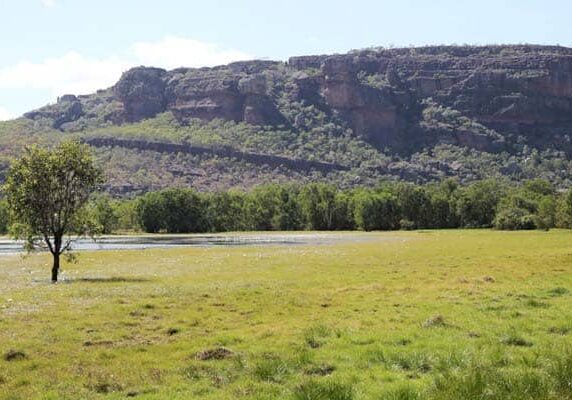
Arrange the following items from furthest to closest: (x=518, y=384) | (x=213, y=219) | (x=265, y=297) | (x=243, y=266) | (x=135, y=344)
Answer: (x=213, y=219) → (x=243, y=266) → (x=265, y=297) → (x=135, y=344) → (x=518, y=384)

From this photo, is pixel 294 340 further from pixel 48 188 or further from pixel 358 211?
pixel 358 211

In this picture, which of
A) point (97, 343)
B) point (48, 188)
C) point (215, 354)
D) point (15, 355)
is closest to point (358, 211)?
point (48, 188)

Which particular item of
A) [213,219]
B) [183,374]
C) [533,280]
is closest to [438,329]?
[183,374]

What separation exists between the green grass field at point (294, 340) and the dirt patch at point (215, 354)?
0.04 metres

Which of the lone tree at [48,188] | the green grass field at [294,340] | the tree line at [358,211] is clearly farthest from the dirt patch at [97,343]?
the tree line at [358,211]

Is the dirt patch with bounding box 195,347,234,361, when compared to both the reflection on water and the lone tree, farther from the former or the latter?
the reflection on water

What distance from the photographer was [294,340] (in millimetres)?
19094

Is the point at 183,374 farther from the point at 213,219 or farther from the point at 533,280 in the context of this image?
the point at 213,219

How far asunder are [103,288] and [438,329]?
21.1 m

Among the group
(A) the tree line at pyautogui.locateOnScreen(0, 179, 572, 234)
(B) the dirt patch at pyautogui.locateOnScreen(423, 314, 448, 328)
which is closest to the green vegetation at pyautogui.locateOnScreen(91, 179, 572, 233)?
(A) the tree line at pyautogui.locateOnScreen(0, 179, 572, 234)

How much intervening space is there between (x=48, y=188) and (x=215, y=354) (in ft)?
100

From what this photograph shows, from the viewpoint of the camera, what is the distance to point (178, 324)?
2273 cm

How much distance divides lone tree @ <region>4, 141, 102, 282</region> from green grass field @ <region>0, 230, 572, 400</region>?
30.0 feet

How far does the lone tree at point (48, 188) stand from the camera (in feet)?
144
